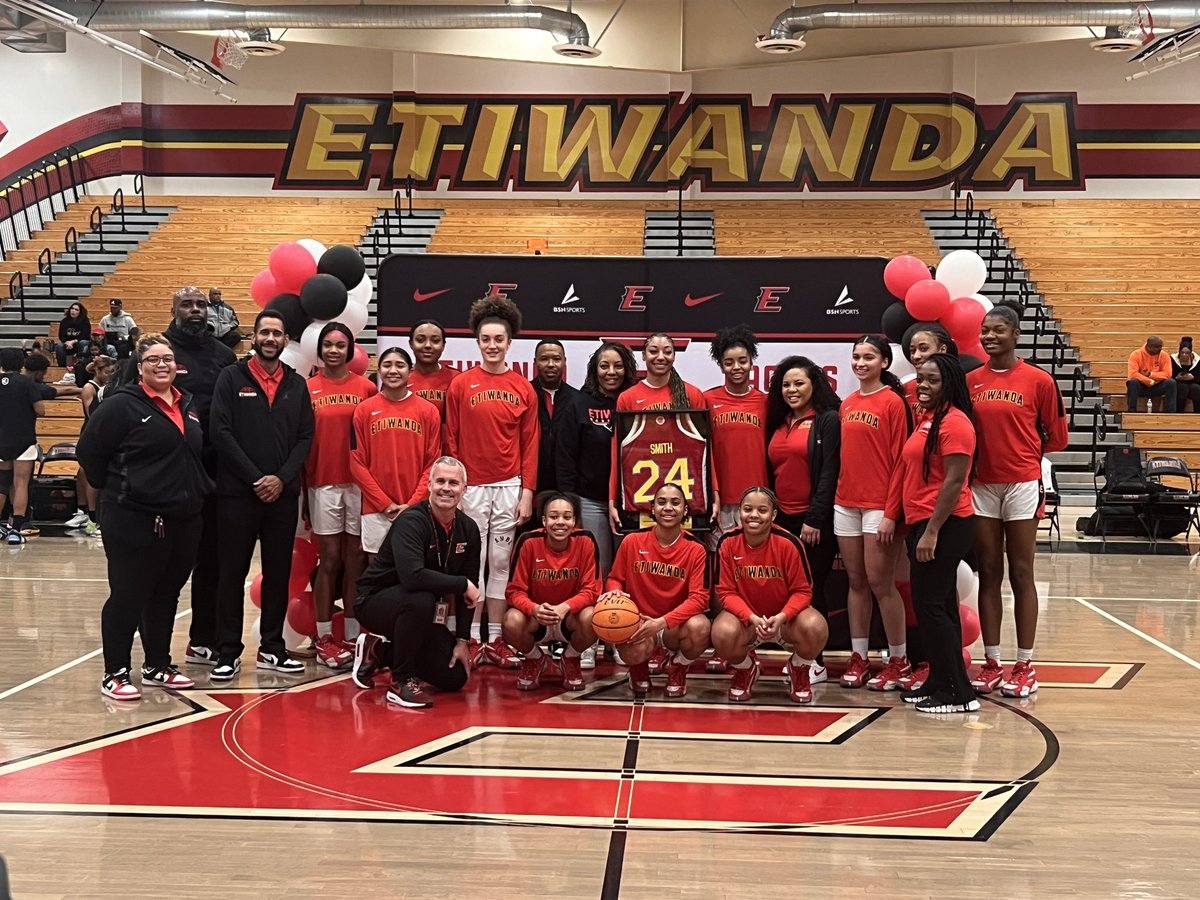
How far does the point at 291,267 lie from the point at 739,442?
2504 millimetres

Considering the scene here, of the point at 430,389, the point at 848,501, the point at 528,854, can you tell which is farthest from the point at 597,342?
the point at 528,854

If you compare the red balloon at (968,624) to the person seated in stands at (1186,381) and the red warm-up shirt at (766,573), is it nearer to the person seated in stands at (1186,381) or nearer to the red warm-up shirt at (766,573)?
the red warm-up shirt at (766,573)

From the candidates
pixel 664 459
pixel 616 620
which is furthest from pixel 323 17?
pixel 616 620

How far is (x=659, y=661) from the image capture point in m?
5.85

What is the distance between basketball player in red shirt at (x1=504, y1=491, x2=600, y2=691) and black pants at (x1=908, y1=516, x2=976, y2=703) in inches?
56.1

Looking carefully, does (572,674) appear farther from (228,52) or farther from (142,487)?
(228,52)

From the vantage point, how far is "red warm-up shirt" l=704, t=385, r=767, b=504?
5578 millimetres

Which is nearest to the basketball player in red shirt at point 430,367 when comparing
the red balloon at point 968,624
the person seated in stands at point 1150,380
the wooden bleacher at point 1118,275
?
the red balloon at point 968,624

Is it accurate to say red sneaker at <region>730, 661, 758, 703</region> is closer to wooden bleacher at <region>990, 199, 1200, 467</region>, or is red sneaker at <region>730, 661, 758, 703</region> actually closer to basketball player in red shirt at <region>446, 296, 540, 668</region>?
basketball player in red shirt at <region>446, 296, 540, 668</region>

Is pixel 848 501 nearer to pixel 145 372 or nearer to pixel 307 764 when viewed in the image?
pixel 307 764

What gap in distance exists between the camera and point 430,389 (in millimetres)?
A: 5824

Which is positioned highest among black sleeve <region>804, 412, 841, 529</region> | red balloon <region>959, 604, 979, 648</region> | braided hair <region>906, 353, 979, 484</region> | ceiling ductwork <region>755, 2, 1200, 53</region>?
ceiling ductwork <region>755, 2, 1200, 53</region>

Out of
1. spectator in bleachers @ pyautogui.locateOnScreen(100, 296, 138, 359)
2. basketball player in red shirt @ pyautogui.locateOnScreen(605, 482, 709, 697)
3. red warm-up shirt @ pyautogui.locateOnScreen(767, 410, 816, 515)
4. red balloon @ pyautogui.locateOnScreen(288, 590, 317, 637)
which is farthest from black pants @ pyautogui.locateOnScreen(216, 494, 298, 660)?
spectator in bleachers @ pyautogui.locateOnScreen(100, 296, 138, 359)

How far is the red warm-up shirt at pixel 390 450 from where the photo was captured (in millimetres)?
5461
